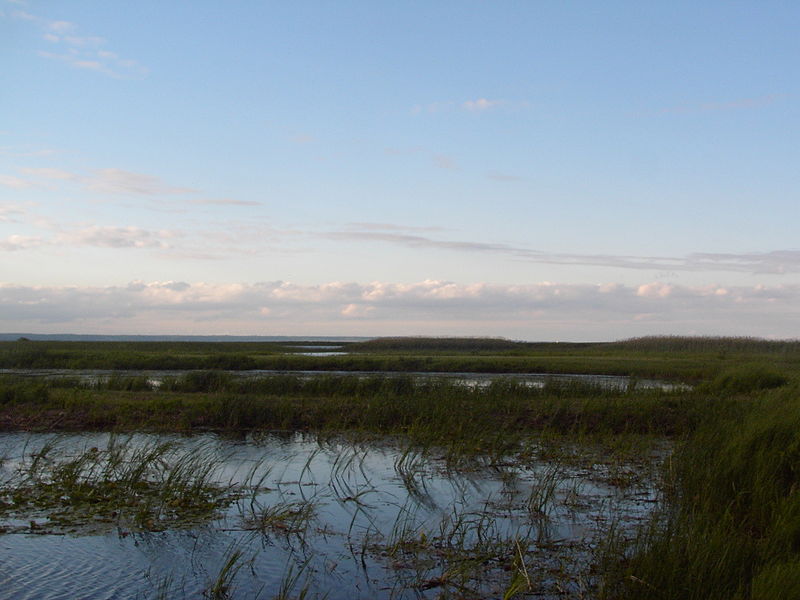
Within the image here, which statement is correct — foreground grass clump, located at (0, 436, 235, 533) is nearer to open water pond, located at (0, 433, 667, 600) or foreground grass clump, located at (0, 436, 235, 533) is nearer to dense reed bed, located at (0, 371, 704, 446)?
open water pond, located at (0, 433, 667, 600)

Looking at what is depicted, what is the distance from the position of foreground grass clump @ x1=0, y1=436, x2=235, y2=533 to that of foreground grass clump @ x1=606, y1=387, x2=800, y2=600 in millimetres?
5031

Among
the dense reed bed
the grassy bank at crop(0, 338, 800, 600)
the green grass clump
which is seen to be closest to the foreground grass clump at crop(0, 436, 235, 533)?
the dense reed bed

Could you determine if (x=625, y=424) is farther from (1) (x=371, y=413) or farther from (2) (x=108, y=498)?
(2) (x=108, y=498)

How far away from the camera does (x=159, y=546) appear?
24.4 feet

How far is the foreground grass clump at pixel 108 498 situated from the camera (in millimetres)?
8047

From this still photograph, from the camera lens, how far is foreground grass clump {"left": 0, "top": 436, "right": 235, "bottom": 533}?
8047 millimetres

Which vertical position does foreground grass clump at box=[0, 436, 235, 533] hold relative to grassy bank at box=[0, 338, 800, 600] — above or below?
below

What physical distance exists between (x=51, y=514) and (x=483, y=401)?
33.8ft

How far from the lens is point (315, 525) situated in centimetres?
816

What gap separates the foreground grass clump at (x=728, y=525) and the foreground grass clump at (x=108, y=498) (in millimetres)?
5031

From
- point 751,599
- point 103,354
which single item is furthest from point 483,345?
point 751,599

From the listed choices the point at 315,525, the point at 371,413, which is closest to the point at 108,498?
the point at 315,525

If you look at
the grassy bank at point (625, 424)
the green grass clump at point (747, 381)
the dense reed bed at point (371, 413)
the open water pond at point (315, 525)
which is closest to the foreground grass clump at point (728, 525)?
the grassy bank at point (625, 424)

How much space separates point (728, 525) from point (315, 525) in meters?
4.41
